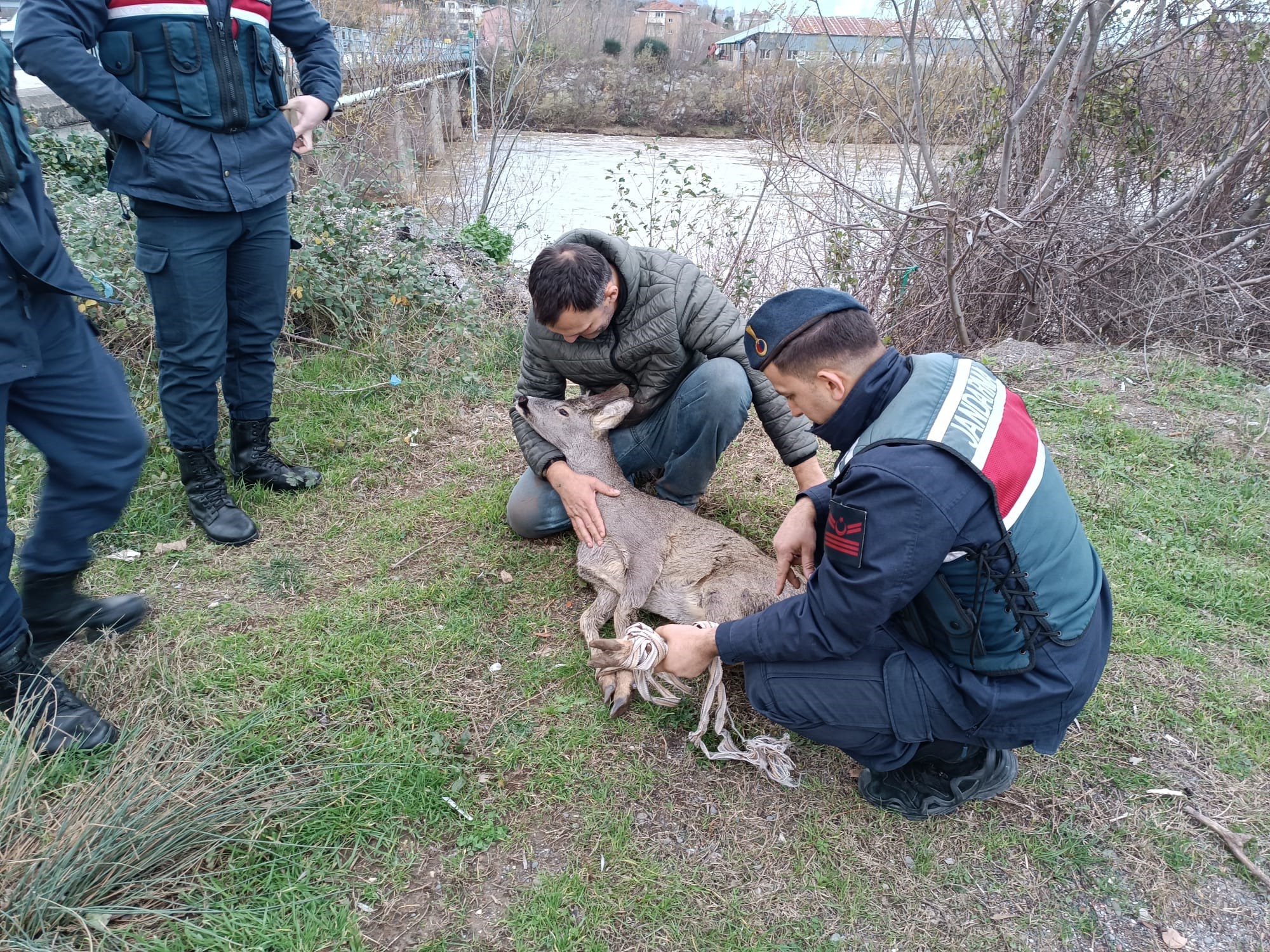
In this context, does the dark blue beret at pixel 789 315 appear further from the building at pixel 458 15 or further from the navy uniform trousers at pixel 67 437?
the building at pixel 458 15

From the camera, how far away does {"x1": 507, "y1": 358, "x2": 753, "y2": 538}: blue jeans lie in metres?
3.33

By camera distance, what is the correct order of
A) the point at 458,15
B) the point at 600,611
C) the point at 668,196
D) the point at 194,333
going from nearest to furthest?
the point at 600,611 < the point at 194,333 < the point at 458,15 < the point at 668,196

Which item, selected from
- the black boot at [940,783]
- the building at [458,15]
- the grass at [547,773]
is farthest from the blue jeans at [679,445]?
the building at [458,15]

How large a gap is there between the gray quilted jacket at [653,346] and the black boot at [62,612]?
163 centimetres

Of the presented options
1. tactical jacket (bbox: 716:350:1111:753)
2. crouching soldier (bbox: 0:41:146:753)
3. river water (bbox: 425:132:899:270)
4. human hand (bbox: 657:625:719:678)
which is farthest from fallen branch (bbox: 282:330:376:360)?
tactical jacket (bbox: 716:350:1111:753)

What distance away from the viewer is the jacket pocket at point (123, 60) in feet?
9.93

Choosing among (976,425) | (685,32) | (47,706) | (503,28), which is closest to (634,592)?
(976,425)

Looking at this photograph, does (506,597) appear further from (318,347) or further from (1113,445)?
(1113,445)

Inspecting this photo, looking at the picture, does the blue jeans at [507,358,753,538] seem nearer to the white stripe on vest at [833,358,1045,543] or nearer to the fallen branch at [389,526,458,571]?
the fallen branch at [389,526,458,571]

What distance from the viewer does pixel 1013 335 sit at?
6715mm

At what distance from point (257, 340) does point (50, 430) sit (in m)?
1.33

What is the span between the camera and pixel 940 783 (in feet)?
8.08

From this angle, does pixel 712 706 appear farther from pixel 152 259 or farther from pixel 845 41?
pixel 845 41

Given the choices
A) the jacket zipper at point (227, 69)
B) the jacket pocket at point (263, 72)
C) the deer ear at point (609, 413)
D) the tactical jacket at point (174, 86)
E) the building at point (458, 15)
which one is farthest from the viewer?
the building at point (458, 15)
